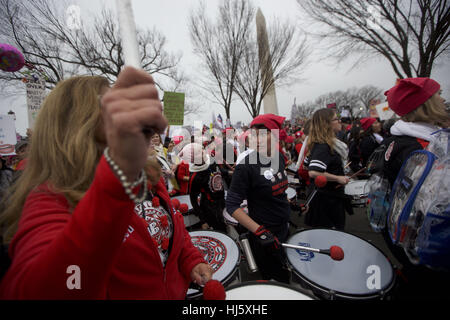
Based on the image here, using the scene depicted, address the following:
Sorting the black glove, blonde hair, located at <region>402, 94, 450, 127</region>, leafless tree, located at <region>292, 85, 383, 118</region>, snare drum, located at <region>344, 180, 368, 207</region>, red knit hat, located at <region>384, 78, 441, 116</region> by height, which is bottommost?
snare drum, located at <region>344, 180, 368, 207</region>

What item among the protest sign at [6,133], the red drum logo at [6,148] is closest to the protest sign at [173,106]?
the protest sign at [6,133]

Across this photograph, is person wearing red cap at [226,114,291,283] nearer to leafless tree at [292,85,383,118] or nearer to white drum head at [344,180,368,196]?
white drum head at [344,180,368,196]

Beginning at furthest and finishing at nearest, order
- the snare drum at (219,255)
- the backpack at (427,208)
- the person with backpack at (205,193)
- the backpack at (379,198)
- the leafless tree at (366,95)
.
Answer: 1. the leafless tree at (366,95)
2. the person with backpack at (205,193)
3. the snare drum at (219,255)
4. the backpack at (379,198)
5. the backpack at (427,208)

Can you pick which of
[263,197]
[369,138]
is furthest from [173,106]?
[369,138]

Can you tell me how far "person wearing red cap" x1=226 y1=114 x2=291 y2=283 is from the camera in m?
2.16

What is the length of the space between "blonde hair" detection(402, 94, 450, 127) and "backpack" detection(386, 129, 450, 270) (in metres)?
0.57

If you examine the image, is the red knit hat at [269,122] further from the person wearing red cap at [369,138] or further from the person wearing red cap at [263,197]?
the person wearing red cap at [369,138]

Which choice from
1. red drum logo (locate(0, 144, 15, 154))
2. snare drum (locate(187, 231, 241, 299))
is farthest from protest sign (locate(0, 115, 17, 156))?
snare drum (locate(187, 231, 241, 299))

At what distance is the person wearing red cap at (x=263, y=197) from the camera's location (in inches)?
85.0

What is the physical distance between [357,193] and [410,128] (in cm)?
256

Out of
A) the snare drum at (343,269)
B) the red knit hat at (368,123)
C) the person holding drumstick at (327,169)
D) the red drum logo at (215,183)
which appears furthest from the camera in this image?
the red knit hat at (368,123)

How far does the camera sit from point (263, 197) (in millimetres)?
2199

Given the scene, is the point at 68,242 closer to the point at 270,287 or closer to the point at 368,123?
the point at 270,287
